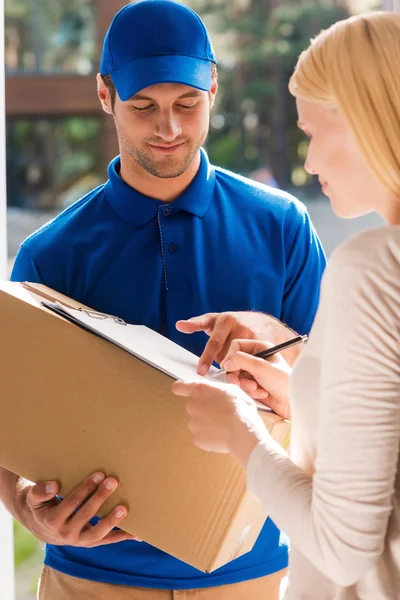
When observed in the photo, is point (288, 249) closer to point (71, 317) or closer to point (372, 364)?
point (71, 317)

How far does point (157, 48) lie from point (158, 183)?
0.23m

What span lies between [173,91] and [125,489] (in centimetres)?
67

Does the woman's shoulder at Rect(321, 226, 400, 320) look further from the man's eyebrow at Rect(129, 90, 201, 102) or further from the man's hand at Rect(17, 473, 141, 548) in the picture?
the man's eyebrow at Rect(129, 90, 201, 102)

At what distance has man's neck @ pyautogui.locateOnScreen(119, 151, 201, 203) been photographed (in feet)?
4.88

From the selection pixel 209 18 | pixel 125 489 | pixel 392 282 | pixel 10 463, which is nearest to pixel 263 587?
pixel 125 489

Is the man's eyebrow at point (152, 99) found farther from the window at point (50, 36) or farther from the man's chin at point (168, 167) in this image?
the window at point (50, 36)

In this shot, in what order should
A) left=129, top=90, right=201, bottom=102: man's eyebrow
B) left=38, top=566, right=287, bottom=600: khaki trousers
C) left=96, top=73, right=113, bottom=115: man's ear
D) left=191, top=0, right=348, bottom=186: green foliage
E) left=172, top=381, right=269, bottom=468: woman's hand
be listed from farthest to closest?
left=191, top=0, right=348, bottom=186: green foliage
left=96, top=73, right=113, bottom=115: man's ear
left=129, top=90, right=201, bottom=102: man's eyebrow
left=38, top=566, right=287, bottom=600: khaki trousers
left=172, top=381, right=269, bottom=468: woman's hand

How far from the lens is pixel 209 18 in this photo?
3420mm

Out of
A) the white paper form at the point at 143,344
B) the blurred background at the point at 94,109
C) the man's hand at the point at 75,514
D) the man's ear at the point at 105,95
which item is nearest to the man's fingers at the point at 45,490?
the man's hand at the point at 75,514

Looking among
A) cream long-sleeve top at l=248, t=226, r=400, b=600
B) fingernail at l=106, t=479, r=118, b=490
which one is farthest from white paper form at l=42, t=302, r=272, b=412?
cream long-sleeve top at l=248, t=226, r=400, b=600

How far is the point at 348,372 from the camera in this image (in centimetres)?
73

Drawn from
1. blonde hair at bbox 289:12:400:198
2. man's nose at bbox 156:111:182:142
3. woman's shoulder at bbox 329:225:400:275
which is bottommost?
man's nose at bbox 156:111:182:142

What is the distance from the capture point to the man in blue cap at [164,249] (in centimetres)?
133

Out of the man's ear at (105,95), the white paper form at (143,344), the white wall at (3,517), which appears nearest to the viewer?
the white paper form at (143,344)
